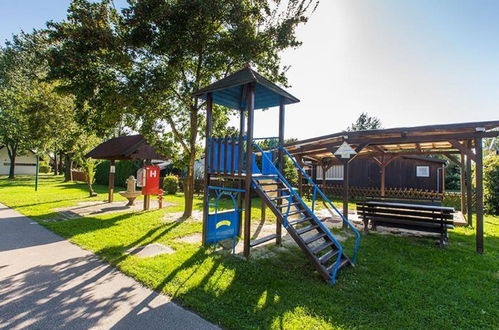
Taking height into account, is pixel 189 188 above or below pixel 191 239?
above

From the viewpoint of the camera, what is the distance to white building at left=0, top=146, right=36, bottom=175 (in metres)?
41.7

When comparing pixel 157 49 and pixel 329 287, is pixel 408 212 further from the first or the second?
pixel 157 49

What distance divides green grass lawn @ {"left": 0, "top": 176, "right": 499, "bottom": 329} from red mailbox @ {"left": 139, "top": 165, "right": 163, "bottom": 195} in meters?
4.15

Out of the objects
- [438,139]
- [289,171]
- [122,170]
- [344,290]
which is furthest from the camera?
[122,170]

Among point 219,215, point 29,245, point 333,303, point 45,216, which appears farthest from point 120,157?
point 333,303

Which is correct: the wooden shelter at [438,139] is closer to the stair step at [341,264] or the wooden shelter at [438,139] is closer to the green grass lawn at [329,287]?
the green grass lawn at [329,287]

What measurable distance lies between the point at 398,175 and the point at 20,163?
54.9 meters

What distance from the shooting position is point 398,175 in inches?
705

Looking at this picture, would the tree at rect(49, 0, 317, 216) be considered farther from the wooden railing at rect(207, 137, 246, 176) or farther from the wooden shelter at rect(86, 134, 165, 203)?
the wooden railing at rect(207, 137, 246, 176)

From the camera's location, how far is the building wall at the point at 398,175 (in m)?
16.9

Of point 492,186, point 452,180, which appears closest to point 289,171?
point 492,186

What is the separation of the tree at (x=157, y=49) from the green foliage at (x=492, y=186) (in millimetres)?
11418

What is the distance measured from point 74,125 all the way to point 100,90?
32.7 feet

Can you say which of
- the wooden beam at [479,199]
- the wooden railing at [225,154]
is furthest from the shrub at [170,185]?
the wooden beam at [479,199]
